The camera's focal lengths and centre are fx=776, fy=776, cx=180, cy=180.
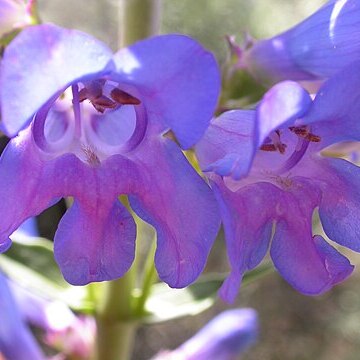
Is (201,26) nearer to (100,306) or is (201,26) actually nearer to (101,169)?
(100,306)

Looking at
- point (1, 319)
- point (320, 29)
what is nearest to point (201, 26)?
point (1, 319)

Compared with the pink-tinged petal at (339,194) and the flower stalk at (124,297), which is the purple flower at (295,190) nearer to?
the pink-tinged petal at (339,194)

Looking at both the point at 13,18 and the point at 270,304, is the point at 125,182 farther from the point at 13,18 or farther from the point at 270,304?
the point at 270,304

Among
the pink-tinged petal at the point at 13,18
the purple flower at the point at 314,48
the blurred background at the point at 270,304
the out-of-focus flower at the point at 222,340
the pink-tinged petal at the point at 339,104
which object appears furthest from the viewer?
the blurred background at the point at 270,304

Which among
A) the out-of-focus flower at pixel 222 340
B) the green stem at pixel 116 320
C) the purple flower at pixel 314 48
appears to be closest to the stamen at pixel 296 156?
the purple flower at pixel 314 48

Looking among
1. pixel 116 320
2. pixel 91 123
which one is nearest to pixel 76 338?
pixel 116 320

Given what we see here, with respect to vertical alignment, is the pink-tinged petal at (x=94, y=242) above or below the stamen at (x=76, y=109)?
below

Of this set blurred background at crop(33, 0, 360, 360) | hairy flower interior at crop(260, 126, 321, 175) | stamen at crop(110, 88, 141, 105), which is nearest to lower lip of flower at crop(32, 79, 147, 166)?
stamen at crop(110, 88, 141, 105)
